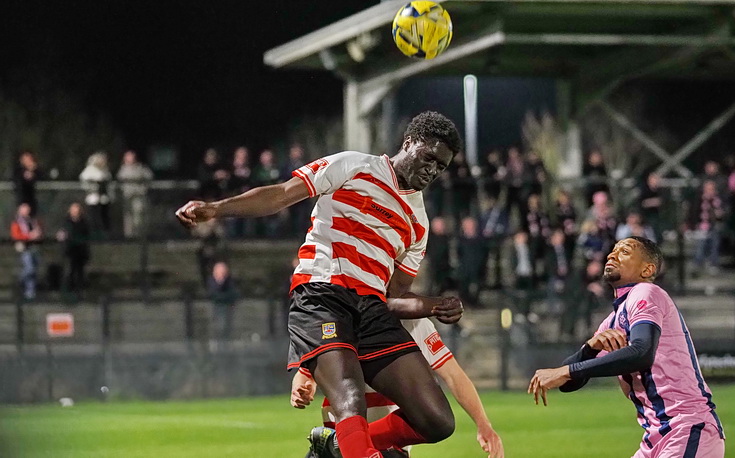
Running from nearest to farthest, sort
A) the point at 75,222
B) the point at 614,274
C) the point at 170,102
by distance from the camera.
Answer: the point at 614,274, the point at 75,222, the point at 170,102

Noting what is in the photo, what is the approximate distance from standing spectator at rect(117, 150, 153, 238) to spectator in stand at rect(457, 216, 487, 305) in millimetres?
5184

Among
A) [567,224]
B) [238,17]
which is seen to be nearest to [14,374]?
[567,224]

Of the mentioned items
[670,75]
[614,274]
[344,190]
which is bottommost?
[614,274]

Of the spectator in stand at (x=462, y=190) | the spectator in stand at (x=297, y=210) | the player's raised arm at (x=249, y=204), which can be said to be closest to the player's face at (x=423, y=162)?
the player's raised arm at (x=249, y=204)

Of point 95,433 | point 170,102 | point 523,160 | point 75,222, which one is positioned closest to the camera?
point 95,433

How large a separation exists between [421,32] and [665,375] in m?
4.47

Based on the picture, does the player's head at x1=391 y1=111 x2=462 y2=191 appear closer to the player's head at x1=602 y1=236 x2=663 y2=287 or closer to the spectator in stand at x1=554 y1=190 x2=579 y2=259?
the player's head at x1=602 y1=236 x2=663 y2=287

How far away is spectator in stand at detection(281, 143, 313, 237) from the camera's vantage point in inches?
739

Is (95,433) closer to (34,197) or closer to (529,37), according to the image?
(34,197)

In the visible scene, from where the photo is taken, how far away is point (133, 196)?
1980 cm

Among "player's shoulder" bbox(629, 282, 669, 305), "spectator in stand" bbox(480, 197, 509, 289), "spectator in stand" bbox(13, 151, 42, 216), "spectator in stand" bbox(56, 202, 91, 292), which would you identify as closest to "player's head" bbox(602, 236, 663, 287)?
"player's shoulder" bbox(629, 282, 669, 305)

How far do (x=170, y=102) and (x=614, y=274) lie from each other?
154ft

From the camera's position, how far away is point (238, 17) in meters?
54.1

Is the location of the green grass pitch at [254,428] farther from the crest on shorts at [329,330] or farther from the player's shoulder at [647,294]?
the player's shoulder at [647,294]
